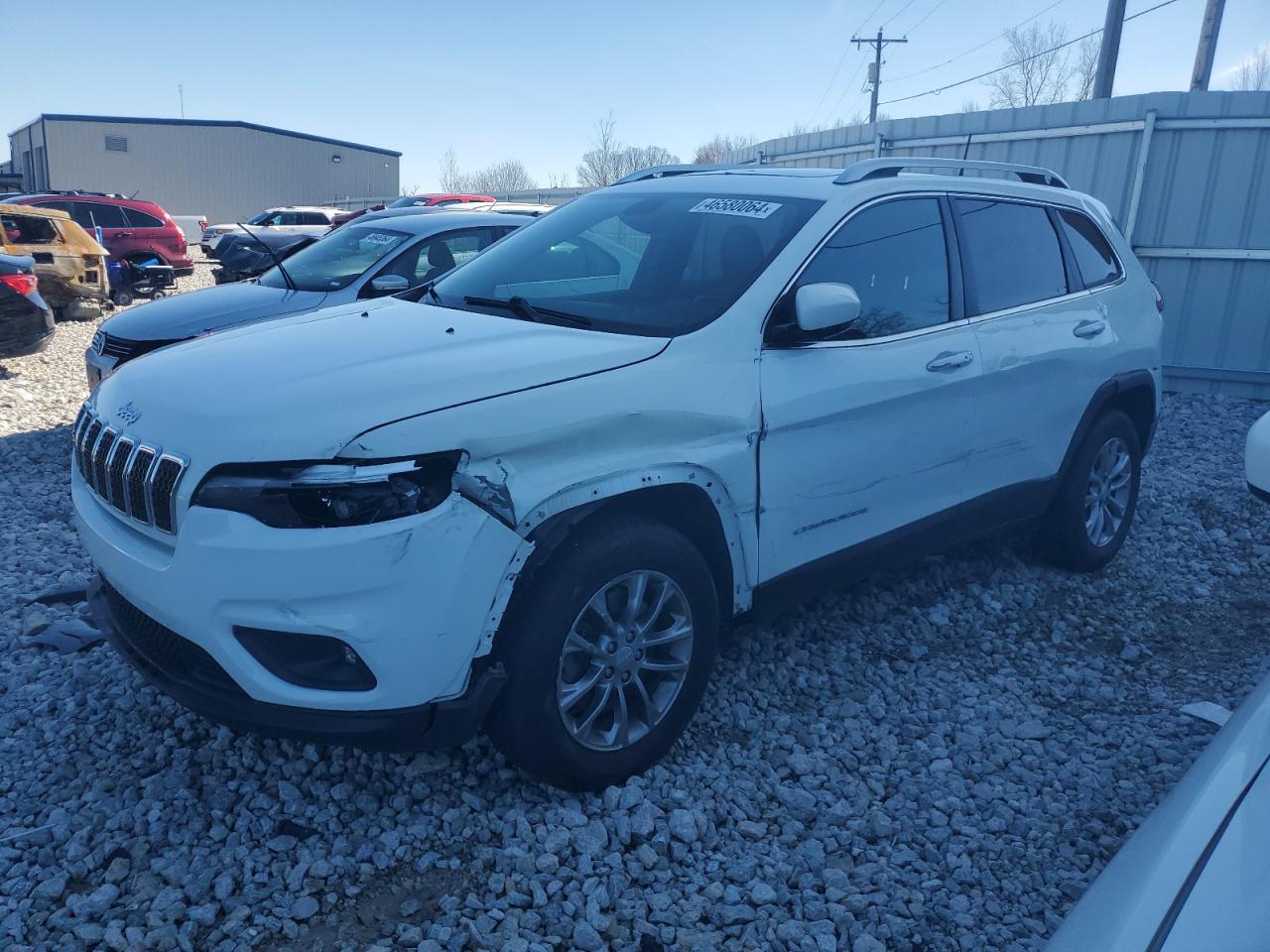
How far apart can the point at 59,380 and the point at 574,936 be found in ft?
30.0

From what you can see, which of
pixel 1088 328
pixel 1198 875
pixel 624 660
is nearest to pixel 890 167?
pixel 1088 328

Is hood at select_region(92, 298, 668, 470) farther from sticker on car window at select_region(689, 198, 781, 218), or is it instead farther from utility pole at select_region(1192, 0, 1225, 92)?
utility pole at select_region(1192, 0, 1225, 92)

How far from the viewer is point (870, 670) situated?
4.06 meters

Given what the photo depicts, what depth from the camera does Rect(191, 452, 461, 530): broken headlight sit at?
2.46m

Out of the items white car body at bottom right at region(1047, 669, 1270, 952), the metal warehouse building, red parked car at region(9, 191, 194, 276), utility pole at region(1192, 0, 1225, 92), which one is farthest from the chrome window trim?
the metal warehouse building

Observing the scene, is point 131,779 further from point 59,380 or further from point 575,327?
point 59,380

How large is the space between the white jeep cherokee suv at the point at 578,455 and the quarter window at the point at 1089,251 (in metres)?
0.39

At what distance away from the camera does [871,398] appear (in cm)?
349

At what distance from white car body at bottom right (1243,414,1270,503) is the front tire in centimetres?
172

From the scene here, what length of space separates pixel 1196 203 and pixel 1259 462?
7.95 meters

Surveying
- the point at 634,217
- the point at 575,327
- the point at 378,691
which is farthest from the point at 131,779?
the point at 634,217

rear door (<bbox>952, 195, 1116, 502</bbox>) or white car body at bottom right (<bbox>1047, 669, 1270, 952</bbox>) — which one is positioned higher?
rear door (<bbox>952, 195, 1116, 502</bbox>)

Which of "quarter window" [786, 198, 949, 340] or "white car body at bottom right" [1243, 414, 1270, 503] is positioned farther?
"quarter window" [786, 198, 949, 340]

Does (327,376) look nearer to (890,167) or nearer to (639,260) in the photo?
(639,260)
